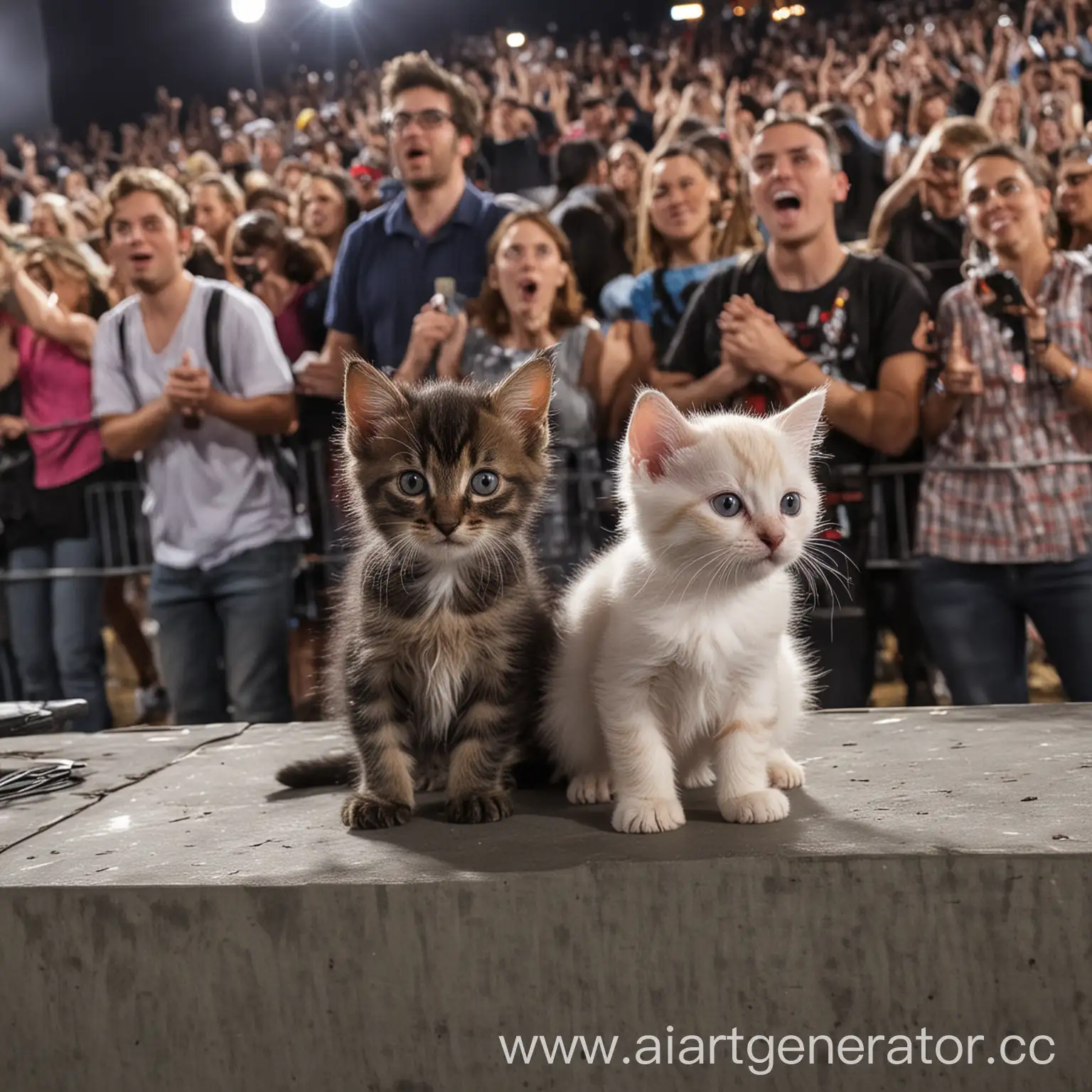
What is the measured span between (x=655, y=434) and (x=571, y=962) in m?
0.73

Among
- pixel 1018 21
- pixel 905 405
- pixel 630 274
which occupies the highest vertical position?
pixel 1018 21

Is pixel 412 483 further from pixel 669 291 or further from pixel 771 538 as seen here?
pixel 669 291

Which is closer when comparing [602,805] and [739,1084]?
[739,1084]

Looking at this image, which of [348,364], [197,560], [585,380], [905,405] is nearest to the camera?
[348,364]

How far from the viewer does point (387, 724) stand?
5.98 ft

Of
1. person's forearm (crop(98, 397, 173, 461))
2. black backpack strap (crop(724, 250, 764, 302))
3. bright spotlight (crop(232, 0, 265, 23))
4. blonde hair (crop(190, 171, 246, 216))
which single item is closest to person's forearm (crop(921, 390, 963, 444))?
black backpack strap (crop(724, 250, 764, 302))

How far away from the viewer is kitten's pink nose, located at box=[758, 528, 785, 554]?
5.17 feet

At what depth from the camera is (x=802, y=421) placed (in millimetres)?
1714

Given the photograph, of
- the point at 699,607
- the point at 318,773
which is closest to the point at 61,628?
the point at 318,773

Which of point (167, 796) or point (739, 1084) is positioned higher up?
point (167, 796)

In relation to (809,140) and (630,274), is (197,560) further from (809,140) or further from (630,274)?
(809,140)

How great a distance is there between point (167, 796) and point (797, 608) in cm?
117

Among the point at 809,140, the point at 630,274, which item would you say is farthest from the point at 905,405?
the point at 630,274

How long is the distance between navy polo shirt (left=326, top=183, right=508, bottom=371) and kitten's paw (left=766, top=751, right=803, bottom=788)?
7.67ft
